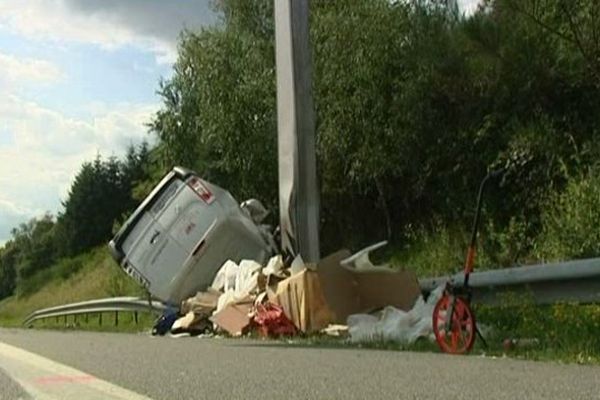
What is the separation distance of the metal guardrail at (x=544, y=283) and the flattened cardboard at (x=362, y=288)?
3.71 ft

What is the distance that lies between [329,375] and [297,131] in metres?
8.33

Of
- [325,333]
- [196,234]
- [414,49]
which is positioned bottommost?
[325,333]

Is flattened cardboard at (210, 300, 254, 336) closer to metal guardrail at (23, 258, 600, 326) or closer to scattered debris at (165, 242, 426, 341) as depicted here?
scattered debris at (165, 242, 426, 341)

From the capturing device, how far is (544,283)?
9.85 m

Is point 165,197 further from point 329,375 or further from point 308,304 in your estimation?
point 329,375

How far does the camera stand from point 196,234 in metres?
17.5

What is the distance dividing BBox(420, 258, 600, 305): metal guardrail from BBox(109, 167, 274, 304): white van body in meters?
6.79

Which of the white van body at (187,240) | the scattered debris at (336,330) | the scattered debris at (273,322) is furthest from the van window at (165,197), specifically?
the scattered debris at (336,330)

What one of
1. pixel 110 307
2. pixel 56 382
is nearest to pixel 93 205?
pixel 110 307

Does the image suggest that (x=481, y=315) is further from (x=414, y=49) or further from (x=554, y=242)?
(x=414, y=49)

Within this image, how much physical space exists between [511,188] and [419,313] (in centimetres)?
715

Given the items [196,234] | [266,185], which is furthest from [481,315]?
[266,185]

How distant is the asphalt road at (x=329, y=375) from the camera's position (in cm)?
591

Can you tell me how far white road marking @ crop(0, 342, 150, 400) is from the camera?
629 centimetres
